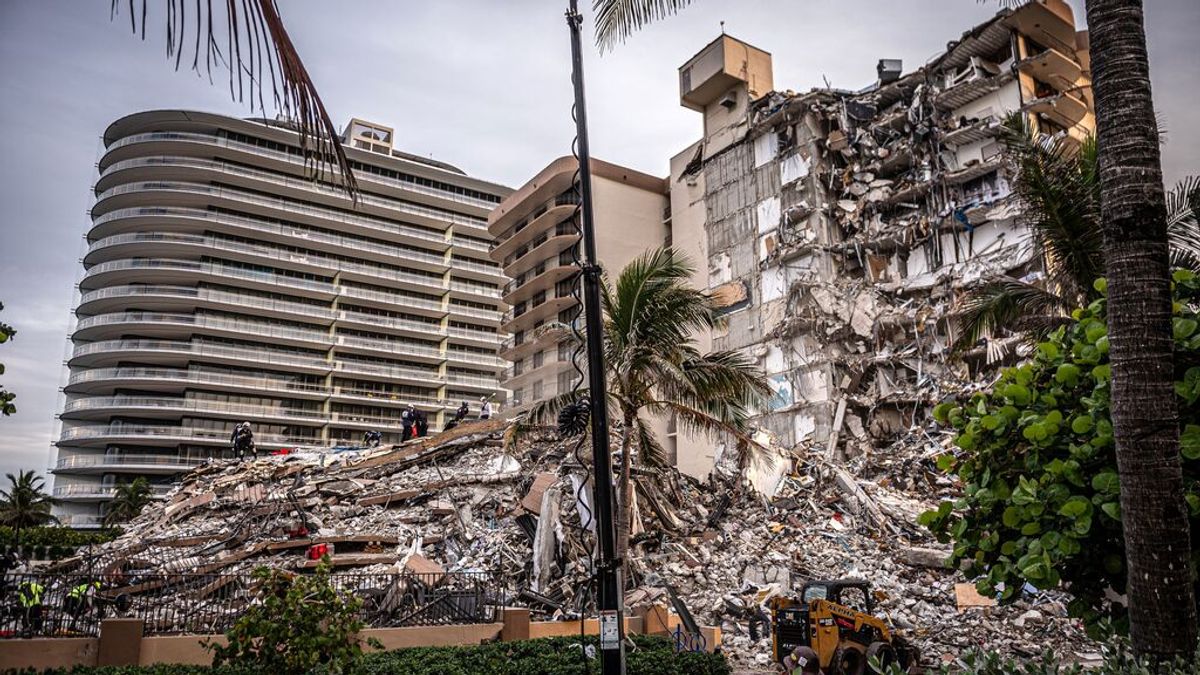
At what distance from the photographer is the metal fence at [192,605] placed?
13336 mm

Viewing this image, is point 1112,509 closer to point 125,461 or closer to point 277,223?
point 125,461

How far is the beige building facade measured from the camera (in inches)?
2012

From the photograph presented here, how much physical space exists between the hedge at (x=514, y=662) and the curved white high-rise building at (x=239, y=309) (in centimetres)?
6409

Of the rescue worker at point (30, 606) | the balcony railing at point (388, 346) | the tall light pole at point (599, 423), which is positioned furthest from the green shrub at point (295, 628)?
the balcony railing at point (388, 346)

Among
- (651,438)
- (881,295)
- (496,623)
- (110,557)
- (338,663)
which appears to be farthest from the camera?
(881,295)

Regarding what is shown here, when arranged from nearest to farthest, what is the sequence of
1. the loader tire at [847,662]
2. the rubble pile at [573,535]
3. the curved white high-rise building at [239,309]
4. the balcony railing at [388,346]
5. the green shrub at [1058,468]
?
1. the green shrub at [1058,468]
2. the loader tire at [847,662]
3. the rubble pile at [573,535]
4. the curved white high-rise building at [239,309]
5. the balcony railing at [388,346]

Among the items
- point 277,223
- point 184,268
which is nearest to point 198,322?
point 184,268

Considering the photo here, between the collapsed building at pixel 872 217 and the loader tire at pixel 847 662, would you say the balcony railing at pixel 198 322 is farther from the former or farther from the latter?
the loader tire at pixel 847 662

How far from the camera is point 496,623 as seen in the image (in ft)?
50.1

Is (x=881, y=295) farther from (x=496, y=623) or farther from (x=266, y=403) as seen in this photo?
(x=266, y=403)

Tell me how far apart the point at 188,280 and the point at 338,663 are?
72069mm

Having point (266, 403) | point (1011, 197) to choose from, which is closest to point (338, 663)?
point (1011, 197)

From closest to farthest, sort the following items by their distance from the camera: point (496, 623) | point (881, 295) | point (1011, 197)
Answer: point (496, 623) < point (1011, 197) < point (881, 295)

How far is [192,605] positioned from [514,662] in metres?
7.36
